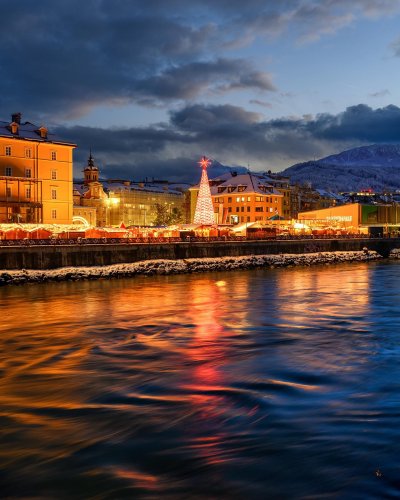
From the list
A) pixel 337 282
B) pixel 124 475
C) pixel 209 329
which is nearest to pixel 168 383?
pixel 124 475

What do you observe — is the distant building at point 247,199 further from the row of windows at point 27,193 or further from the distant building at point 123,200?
the row of windows at point 27,193

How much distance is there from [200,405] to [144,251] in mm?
51886

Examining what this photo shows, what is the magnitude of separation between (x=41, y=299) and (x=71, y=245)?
2098 cm

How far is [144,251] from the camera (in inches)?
2579

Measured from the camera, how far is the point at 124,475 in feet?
33.2

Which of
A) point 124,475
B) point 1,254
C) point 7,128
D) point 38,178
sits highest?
point 7,128

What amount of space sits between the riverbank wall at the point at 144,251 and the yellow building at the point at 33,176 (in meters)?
18.7

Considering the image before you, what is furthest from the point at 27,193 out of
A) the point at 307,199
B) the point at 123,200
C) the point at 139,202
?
the point at 307,199

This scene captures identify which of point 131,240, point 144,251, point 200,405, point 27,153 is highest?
point 27,153

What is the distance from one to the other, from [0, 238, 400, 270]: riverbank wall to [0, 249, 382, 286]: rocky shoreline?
1.99m

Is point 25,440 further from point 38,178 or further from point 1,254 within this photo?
point 38,178

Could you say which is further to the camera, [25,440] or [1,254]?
[1,254]

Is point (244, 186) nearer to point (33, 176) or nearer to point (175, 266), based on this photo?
point (33, 176)

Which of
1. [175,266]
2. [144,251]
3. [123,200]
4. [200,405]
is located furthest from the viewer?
[123,200]
